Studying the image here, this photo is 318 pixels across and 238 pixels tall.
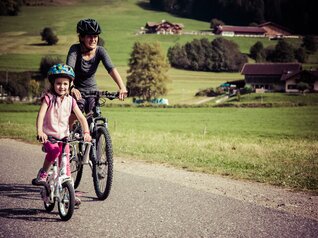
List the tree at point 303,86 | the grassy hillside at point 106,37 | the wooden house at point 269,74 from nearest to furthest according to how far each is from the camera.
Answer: the tree at point 303,86 < the wooden house at point 269,74 < the grassy hillside at point 106,37

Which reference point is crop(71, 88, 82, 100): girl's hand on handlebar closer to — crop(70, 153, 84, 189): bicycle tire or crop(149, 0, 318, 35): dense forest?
crop(70, 153, 84, 189): bicycle tire

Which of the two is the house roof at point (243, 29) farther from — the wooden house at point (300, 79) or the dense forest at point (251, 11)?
the wooden house at point (300, 79)

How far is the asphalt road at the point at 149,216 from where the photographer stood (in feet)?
16.4

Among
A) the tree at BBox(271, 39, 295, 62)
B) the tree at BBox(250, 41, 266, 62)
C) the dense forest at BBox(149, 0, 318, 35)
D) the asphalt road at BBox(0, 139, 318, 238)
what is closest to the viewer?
the asphalt road at BBox(0, 139, 318, 238)

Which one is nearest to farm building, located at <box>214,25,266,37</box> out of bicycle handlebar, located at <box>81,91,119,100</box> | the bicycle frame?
bicycle handlebar, located at <box>81,91,119,100</box>

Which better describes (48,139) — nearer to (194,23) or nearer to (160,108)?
(160,108)

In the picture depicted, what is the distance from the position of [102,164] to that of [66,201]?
55.1 inches

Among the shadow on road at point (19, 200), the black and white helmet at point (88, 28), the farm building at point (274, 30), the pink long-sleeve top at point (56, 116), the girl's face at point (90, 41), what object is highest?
the farm building at point (274, 30)

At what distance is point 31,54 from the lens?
8438 centimetres

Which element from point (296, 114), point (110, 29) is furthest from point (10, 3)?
point (296, 114)

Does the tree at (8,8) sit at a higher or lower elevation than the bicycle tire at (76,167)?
higher

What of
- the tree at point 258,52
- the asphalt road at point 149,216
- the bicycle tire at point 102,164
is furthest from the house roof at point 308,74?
the bicycle tire at point 102,164

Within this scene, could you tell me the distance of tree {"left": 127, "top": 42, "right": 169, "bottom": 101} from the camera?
240 ft

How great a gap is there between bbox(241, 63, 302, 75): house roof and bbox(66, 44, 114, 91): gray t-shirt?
8202 cm
